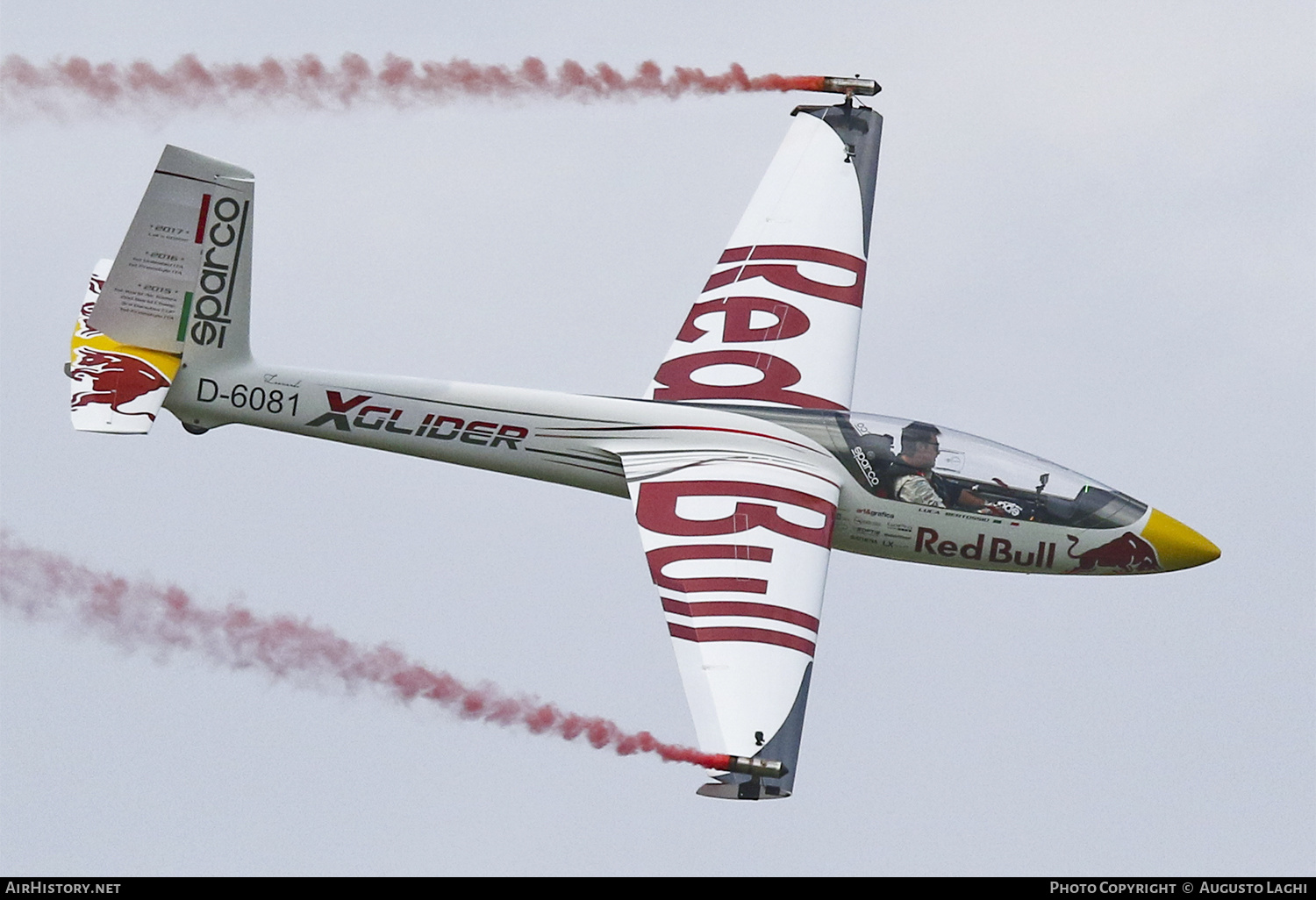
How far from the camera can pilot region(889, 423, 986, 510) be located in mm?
24312

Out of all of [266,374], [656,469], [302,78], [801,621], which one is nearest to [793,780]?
[801,621]

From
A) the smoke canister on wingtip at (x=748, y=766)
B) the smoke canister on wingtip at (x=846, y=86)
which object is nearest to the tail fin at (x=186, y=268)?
the smoke canister on wingtip at (x=748, y=766)

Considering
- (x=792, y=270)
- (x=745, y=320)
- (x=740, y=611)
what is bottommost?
(x=740, y=611)

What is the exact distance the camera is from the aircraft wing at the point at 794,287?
25.4 meters

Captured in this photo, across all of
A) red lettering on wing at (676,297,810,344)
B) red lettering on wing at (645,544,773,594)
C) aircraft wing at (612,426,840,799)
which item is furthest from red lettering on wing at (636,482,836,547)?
red lettering on wing at (676,297,810,344)

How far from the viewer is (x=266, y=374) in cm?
2458

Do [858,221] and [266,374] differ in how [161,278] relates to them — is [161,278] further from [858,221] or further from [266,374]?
[858,221]

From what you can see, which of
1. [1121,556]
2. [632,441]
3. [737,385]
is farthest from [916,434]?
[632,441]

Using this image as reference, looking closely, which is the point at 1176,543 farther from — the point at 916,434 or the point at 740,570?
the point at 740,570

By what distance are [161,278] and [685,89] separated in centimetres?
774

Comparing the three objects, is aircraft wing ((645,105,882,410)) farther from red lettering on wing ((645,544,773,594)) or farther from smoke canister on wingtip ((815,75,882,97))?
red lettering on wing ((645,544,773,594))

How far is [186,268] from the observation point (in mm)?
23656

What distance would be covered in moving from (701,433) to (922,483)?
8.22ft

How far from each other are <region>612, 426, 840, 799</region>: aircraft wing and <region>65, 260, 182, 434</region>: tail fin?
5.06 m
